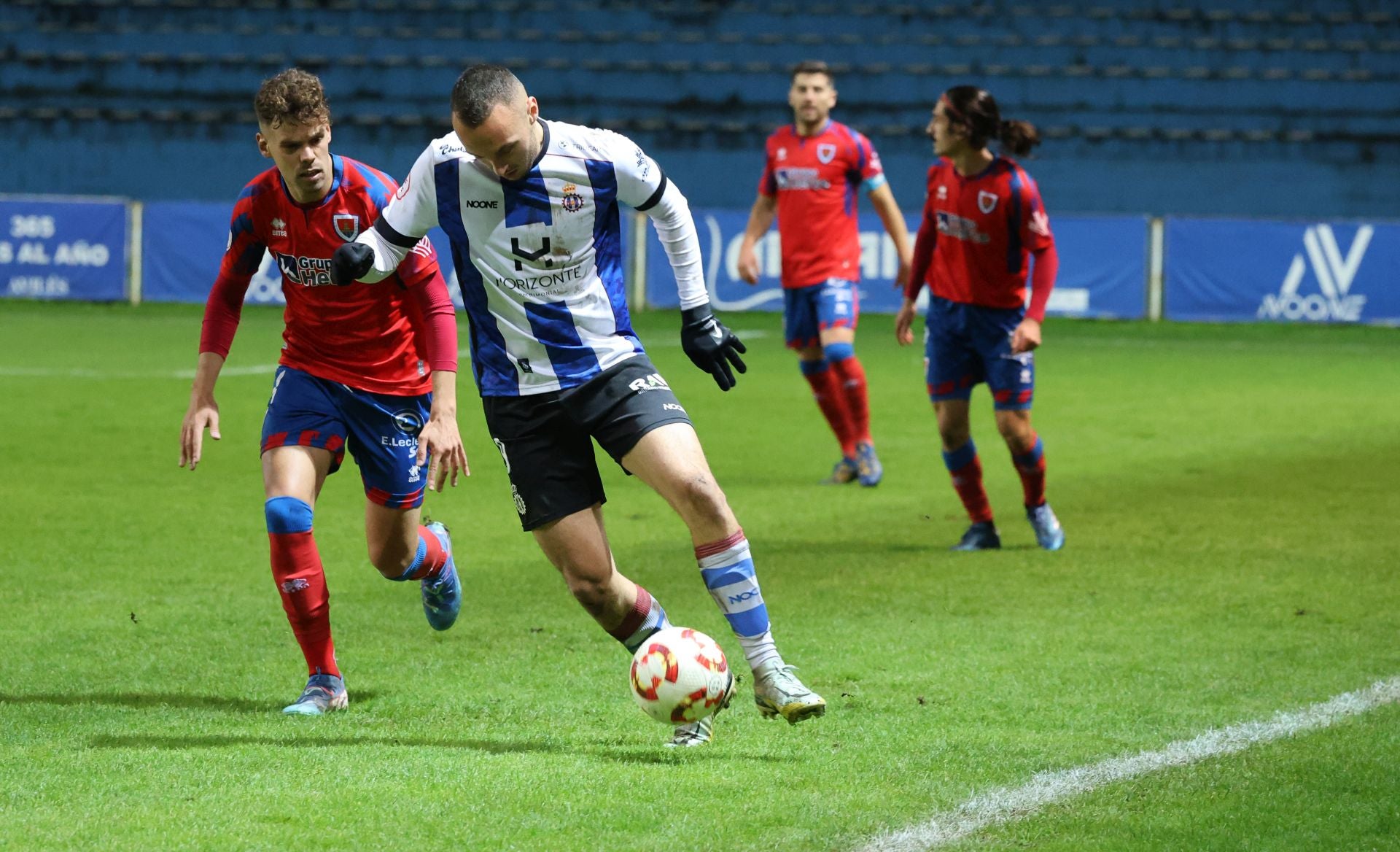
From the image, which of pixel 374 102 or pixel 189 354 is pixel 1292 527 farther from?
pixel 374 102

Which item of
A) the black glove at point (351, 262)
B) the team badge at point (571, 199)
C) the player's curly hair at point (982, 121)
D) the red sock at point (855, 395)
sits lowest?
the red sock at point (855, 395)

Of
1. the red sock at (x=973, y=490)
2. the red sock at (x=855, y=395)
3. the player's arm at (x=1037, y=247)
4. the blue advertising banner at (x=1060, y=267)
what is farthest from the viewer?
the blue advertising banner at (x=1060, y=267)

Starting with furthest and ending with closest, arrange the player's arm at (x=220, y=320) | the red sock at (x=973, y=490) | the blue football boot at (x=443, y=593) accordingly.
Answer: the red sock at (x=973, y=490), the blue football boot at (x=443, y=593), the player's arm at (x=220, y=320)

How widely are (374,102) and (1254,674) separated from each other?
78.2 feet

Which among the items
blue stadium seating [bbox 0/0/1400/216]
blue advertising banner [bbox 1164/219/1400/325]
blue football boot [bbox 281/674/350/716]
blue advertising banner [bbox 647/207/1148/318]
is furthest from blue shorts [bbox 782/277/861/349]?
blue stadium seating [bbox 0/0/1400/216]

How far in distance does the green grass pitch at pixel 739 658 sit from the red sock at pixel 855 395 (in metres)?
0.36

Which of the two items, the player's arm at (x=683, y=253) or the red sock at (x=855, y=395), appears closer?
the player's arm at (x=683, y=253)

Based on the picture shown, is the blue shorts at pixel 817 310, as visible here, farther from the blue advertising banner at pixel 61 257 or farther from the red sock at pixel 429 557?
the blue advertising banner at pixel 61 257

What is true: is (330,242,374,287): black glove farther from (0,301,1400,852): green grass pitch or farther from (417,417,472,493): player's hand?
(0,301,1400,852): green grass pitch

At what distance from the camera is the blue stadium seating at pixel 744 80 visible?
2667cm

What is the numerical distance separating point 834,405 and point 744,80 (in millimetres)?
17710

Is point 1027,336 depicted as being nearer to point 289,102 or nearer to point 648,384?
point 648,384

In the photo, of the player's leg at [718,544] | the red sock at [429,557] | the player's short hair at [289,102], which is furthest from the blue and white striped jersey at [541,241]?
the red sock at [429,557]

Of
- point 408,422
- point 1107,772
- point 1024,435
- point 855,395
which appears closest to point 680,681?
point 1107,772
